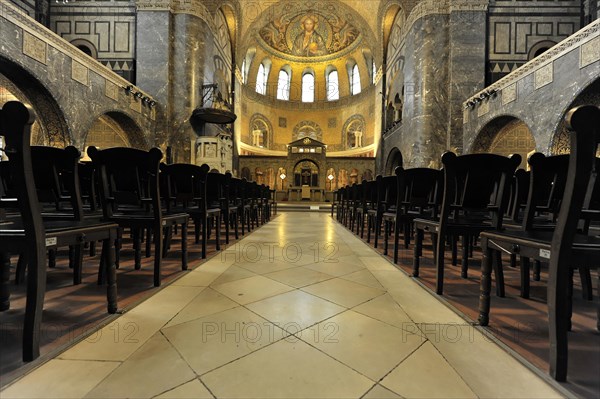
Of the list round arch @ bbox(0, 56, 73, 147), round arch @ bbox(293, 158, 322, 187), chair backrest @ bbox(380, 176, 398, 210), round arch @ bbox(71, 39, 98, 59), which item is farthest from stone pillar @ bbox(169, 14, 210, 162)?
chair backrest @ bbox(380, 176, 398, 210)

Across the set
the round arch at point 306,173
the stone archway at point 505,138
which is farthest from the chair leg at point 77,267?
the round arch at point 306,173

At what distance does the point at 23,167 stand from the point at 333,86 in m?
24.2

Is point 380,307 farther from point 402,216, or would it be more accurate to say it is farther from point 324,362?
point 402,216

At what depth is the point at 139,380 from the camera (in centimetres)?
103

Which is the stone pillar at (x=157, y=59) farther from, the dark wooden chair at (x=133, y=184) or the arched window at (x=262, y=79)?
the arched window at (x=262, y=79)

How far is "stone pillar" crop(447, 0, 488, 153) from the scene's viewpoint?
983 cm

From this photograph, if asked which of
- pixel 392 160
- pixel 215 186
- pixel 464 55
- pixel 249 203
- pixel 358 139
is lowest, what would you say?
pixel 249 203

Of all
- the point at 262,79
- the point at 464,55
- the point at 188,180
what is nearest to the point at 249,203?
the point at 188,180

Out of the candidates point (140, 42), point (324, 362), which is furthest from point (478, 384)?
point (140, 42)

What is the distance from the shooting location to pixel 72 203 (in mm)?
2104

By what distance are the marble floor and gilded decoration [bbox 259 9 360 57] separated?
22.8 m

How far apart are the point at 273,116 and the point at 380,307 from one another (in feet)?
74.7

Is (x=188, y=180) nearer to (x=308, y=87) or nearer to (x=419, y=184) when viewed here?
(x=419, y=184)

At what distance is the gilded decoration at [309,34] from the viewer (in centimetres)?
2083
